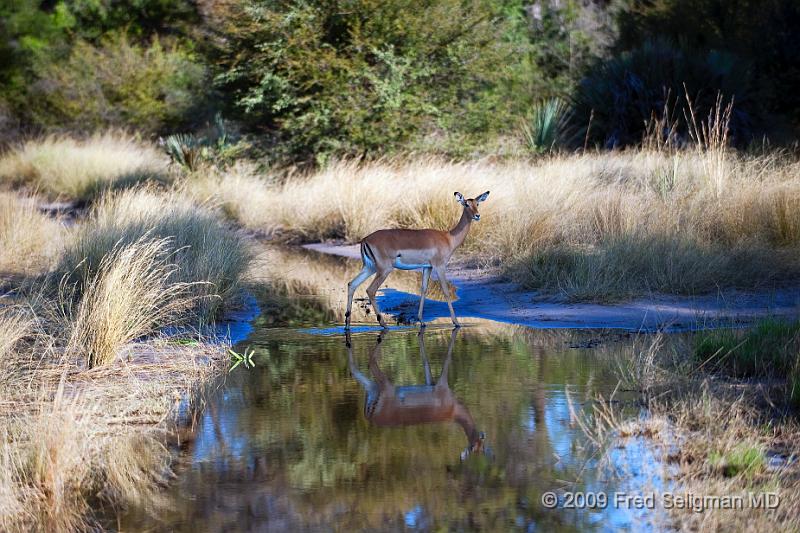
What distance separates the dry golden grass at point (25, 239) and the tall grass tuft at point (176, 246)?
3.92 feet

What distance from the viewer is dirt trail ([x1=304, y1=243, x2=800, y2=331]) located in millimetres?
10297

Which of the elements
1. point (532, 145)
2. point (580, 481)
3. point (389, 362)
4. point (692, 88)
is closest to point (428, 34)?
point (532, 145)

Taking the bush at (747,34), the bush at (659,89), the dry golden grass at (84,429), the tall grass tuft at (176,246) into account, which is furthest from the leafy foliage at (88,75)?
the dry golden grass at (84,429)

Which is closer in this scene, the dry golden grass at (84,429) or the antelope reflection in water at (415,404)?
the dry golden grass at (84,429)

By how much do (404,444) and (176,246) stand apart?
646cm

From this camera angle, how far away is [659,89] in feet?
78.4

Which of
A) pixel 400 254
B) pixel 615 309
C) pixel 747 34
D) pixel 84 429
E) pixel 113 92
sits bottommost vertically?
pixel 113 92

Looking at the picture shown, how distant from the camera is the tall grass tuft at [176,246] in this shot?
37.1 ft

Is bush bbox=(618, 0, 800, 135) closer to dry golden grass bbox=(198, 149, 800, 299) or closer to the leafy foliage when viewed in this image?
dry golden grass bbox=(198, 149, 800, 299)

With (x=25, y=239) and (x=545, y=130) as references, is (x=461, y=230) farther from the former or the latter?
(x=545, y=130)

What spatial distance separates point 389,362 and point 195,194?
11.8 metres

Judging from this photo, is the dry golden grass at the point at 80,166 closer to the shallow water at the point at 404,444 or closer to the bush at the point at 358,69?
the bush at the point at 358,69

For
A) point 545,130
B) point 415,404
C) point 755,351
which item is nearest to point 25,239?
point 415,404

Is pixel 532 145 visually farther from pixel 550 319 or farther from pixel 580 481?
pixel 580 481
